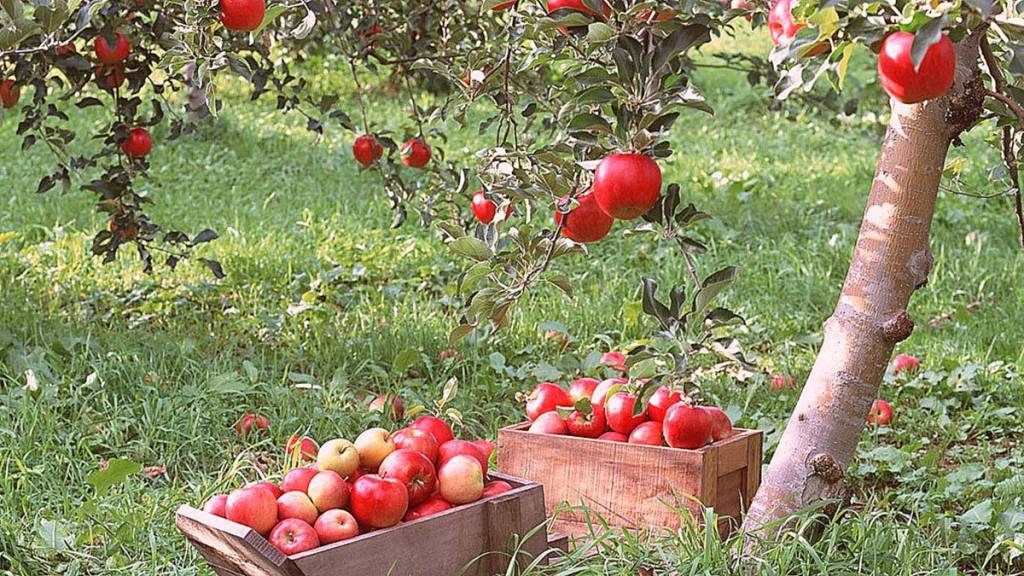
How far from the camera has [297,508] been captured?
188 centimetres

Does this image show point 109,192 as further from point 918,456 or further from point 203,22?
point 918,456

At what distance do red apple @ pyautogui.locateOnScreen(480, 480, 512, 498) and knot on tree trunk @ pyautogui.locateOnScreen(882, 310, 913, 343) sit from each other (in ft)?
2.37

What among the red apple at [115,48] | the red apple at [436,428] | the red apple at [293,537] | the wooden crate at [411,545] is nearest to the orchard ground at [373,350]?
the wooden crate at [411,545]

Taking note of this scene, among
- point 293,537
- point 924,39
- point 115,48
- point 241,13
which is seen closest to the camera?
point 924,39

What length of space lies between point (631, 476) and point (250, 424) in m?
1.20

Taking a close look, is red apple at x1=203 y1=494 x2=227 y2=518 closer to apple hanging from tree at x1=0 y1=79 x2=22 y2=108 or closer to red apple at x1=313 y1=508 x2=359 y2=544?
red apple at x1=313 y1=508 x2=359 y2=544

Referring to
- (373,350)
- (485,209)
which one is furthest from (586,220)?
(373,350)

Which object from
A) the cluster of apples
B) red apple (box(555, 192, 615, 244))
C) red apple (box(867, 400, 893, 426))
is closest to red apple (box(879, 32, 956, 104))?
the cluster of apples

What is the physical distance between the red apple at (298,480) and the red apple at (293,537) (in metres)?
0.13

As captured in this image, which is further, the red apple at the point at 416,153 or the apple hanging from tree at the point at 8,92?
the red apple at the point at 416,153

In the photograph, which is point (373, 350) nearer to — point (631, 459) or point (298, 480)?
point (631, 459)

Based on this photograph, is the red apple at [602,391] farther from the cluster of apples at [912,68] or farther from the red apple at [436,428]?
the cluster of apples at [912,68]

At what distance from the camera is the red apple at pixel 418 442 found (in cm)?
210

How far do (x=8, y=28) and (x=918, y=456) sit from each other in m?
2.35
